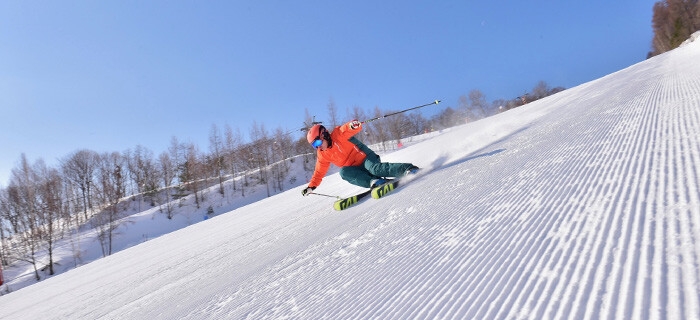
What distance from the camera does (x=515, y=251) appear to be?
112 centimetres

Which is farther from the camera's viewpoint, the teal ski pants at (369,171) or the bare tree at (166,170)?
the bare tree at (166,170)

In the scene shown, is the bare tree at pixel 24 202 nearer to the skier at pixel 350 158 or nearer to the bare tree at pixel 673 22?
the skier at pixel 350 158

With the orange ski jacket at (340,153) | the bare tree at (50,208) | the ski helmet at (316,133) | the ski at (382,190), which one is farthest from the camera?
the bare tree at (50,208)

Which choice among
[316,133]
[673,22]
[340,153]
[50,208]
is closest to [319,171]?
[340,153]

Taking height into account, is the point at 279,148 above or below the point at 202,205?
above

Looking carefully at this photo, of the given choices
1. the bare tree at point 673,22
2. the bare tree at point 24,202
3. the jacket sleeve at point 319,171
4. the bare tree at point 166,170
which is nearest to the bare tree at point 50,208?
the bare tree at point 24,202

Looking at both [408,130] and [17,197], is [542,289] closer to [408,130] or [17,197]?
[17,197]

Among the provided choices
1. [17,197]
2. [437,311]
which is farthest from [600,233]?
[17,197]

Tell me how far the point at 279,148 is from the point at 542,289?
157 ft

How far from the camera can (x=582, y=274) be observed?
85cm

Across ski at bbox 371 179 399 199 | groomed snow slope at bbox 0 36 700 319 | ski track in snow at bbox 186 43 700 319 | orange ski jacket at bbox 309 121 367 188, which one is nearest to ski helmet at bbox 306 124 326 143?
orange ski jacket at bbox 309 121 367 188

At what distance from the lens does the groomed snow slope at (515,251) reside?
0.79 metres

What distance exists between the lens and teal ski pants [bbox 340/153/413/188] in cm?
446

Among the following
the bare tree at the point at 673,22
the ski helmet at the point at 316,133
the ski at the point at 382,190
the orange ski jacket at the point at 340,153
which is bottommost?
the ski at the point at 382,190
